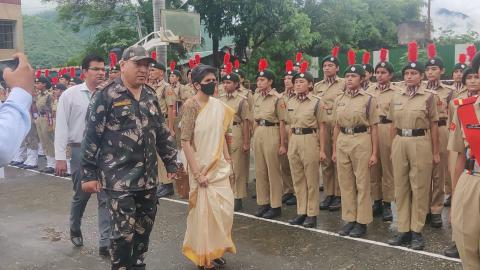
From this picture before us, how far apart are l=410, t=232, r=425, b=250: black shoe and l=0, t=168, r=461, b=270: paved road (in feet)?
0.29

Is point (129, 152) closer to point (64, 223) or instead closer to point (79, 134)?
point (79, 134)

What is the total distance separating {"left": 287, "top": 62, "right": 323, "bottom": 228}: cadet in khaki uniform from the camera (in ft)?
19.0

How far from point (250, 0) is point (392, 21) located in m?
19.3

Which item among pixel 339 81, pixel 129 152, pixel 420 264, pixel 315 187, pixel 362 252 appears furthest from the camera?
pixel 339 81

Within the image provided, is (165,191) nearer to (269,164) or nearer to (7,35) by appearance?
(269,164)

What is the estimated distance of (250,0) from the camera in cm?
1923

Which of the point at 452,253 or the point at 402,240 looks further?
the point at 402,240

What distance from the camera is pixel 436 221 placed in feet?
18.9

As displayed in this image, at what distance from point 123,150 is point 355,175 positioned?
2.73 m

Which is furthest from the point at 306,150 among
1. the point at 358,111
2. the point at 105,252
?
the point at 105,252

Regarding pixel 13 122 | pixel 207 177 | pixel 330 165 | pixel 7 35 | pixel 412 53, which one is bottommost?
pixel 330 165

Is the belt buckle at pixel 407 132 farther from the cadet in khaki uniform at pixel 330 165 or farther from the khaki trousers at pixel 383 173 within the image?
the cadet in khaki uniform at pixel 330 165

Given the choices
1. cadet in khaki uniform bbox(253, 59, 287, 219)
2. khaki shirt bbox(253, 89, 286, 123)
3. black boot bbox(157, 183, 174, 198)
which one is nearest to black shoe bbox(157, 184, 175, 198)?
black boot bbox(157, 183, 174, 198)

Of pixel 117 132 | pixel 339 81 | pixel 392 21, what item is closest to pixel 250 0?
pixel 339 81
